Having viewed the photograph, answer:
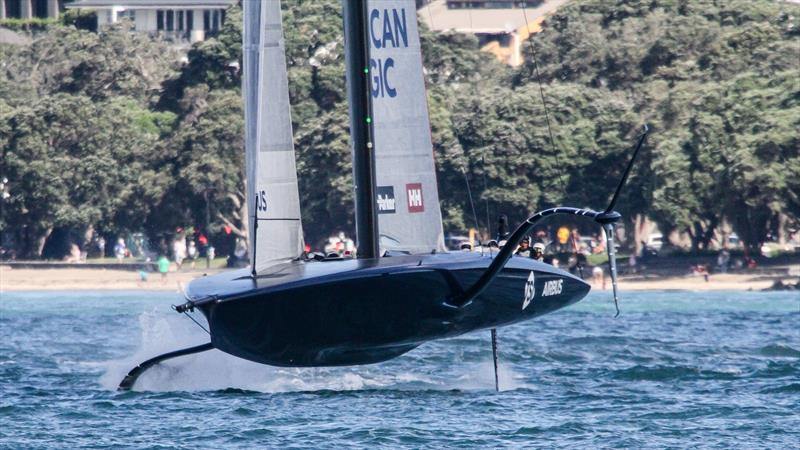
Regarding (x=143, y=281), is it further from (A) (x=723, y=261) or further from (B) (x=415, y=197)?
(B) (x=415, y=197)

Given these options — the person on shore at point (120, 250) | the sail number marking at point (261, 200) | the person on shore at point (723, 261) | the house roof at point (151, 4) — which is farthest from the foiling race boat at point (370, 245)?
the house roof at point (151, 4)

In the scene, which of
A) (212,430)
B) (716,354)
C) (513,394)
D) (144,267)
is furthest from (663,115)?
(212,430)

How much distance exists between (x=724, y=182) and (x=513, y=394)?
36256 mm

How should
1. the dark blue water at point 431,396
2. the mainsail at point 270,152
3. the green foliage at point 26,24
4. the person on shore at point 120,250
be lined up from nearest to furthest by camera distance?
the dark blue water at point 431,396 → the mainsail at point 270,152 → the person on shore at point 120,250 → the green foliage at point 26,24

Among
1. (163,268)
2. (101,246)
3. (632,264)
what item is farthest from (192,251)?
(632,264)

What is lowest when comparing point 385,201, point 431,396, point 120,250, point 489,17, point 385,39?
point 431,396

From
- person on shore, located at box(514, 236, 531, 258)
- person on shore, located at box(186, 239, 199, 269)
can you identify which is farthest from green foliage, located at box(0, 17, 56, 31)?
person on shore, located at box(514, 236, 531, 258)

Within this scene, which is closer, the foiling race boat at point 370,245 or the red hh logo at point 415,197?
the foiling race boat at point 370,245

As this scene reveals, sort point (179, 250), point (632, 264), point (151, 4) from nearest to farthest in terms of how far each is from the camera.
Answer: point (632, 264), point (179, 250), point (151, 4)

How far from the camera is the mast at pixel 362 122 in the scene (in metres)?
19.2

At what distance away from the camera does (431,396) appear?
20.0 meters

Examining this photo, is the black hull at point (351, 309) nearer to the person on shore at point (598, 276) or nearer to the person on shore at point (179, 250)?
the person on shore at point (598, 276)

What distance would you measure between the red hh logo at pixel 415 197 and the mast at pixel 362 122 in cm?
42

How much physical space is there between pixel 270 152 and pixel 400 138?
1572mm
